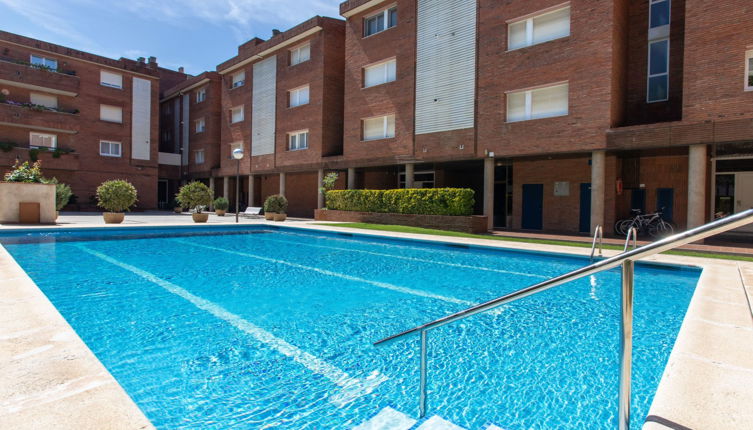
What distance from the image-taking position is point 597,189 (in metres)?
15.3

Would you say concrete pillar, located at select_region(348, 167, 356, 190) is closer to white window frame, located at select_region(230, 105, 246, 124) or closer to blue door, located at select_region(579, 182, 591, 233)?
blue door, located at select_region(579, 182, 591, 233)

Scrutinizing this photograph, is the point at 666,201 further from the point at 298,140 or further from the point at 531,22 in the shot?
the point at 298,140

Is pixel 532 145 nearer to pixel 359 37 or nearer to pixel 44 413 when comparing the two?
pixel 359 37

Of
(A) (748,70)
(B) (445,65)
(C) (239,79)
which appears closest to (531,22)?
(B) (445,65)

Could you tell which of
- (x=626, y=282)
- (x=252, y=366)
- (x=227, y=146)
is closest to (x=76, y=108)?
(x=227, y=146)

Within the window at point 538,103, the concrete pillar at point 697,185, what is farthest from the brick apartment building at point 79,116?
the concrete pillar at point 697,185

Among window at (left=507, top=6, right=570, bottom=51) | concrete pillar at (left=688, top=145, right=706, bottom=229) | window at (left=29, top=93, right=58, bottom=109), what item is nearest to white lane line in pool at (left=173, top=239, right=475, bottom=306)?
concrete pillar at (left=688, top=145, right=706, bottom=229)

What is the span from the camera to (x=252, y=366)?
161 inches

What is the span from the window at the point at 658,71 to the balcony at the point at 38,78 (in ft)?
113

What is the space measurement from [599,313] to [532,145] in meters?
12.1

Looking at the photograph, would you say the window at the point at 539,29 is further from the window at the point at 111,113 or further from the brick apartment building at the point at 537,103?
the window at the point at 111,113

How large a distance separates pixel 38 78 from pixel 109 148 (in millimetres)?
6083

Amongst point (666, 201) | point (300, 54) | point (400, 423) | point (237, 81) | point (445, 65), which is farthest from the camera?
point (237, 81)

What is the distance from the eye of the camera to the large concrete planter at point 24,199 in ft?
51.1
